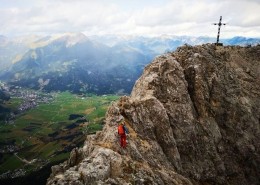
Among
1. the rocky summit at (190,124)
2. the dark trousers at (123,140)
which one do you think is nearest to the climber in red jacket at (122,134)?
the dark trousers at (123,140)

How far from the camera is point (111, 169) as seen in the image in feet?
124

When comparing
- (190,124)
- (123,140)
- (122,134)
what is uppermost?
(122,134)

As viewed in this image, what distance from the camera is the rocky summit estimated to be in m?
46.0

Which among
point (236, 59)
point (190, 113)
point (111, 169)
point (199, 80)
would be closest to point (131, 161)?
point (111, 169)

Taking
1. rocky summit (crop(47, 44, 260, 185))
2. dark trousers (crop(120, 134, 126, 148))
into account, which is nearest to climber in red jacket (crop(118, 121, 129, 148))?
dark trousers (crop(120, 134, 126, 148))

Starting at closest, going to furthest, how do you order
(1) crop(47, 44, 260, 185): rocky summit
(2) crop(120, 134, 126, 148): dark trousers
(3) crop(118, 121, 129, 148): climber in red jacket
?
(3) crop(118, 121, 129, 148): climber in red jacket → (2) crop(120, 134, 126, 148): dark trousers → (1) crop(47, 44, 260, 185): rocky summit

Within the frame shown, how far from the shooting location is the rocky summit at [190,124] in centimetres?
4597

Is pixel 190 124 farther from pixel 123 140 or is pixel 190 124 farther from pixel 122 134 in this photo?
pixel 122 134

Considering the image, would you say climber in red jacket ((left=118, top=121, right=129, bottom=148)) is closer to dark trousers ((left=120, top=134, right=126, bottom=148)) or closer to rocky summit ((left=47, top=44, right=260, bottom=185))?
dark trousers ((left=120, top=134, right=126, bottom=148))

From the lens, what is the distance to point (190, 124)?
58.0 m

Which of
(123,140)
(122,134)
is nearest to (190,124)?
(123,140)

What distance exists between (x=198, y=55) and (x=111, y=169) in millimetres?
37772

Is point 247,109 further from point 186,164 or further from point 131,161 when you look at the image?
point 131,161

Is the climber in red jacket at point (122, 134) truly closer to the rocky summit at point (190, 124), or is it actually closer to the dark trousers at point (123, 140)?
the dark trousers at point (123, 140)
